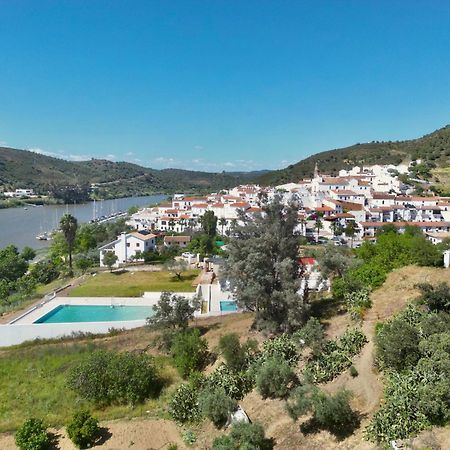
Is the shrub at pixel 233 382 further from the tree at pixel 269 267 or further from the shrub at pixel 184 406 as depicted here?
the tree at pixel 269 267

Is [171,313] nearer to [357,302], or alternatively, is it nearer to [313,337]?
[313,337]

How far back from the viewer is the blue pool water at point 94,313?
83.9 feet

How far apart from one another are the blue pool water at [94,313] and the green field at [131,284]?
6.50 ft

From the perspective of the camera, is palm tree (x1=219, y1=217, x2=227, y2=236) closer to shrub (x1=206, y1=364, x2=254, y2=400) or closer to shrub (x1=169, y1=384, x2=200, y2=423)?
shrub (x1=206, y1=364, x2=254, y2=400)

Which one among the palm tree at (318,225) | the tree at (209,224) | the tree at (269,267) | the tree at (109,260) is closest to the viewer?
the tree at (269,267)

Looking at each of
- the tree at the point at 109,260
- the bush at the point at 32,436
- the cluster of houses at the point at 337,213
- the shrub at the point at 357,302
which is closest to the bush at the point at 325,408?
the shrub at the point at 357,302

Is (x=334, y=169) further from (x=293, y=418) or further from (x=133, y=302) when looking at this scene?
(x=293, y=418)

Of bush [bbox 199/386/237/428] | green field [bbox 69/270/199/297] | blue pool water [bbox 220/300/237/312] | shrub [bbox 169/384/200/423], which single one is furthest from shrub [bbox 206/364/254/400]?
green field [bbox 69/270/199/297]

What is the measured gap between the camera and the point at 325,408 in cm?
1013

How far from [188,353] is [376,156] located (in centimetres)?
10306

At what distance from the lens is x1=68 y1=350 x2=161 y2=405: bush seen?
1447cm

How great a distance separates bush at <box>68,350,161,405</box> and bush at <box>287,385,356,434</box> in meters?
6.25

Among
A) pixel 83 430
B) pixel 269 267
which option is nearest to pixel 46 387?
pixel 83 430

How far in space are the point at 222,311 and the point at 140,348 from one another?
7.22m
